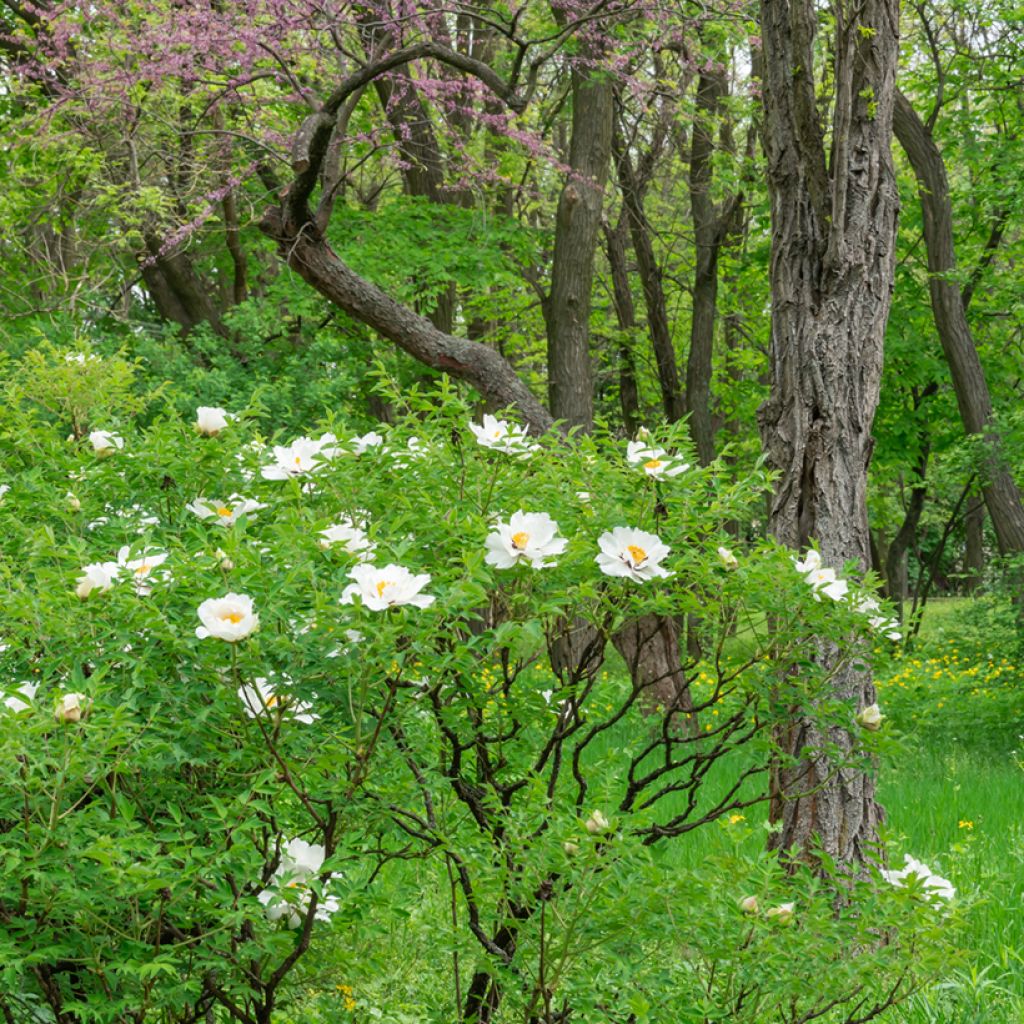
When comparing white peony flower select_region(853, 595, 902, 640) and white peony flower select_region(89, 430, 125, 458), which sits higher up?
white peony flower select_region(89, 430, 125, 458)

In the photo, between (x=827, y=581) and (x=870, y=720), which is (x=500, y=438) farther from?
(x=870, y=720)

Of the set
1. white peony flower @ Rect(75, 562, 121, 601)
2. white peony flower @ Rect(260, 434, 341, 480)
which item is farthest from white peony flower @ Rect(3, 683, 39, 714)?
white peony flower @ Rect(260, 434, 341, 480)

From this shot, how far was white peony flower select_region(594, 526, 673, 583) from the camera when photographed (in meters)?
2.23

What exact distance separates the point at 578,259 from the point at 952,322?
4.04m

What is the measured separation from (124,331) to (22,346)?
2.26 metres

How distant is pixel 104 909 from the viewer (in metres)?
1.95

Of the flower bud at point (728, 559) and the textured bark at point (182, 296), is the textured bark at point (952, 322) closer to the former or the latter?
the textured bark at point (182, 296)

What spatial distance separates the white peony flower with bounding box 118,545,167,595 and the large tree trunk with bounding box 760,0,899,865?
2.21 meters

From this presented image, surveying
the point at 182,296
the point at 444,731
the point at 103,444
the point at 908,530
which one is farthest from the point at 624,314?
the point at 444,731

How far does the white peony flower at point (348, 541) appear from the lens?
205cm

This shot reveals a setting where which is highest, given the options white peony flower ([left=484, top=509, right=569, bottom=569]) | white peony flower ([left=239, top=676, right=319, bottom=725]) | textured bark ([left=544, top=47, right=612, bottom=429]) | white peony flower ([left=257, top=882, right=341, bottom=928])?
textured bark ([left=544, top=47, right=612, bottom=429])

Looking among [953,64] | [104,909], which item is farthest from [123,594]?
[953,64]

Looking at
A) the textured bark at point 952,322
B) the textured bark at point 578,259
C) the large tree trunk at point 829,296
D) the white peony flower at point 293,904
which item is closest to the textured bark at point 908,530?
the textured bark at point 952,322

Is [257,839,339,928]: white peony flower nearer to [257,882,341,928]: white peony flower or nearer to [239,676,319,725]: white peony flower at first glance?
[257,882,341,928]: white peony flower
